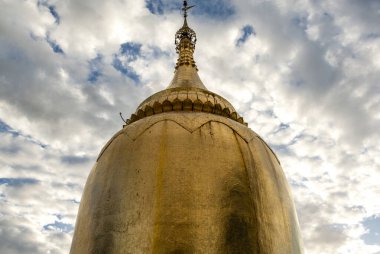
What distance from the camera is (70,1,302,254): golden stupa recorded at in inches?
196

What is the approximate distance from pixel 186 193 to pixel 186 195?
1.2 inches

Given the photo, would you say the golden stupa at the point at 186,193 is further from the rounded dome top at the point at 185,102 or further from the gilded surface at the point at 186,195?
the rounded dome top at the point at 185,102

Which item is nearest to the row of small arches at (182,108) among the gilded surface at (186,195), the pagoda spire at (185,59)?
the gilded surface at (186,195)

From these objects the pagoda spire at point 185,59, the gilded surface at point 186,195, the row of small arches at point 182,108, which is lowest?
the gilded surface at point 186,195

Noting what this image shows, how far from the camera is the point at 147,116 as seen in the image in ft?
23.1

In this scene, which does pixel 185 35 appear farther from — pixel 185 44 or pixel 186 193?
pixel 186 193

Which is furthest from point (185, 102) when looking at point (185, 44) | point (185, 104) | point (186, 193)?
point (185, 44)

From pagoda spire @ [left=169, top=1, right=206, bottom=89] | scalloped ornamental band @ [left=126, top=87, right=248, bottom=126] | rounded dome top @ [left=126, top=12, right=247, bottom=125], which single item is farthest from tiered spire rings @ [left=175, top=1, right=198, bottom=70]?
scalloped ornamental band @ [left=126, top=87, right=248, bottom=126]

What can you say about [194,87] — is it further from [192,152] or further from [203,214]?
[203,214]

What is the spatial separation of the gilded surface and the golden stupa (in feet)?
0.04

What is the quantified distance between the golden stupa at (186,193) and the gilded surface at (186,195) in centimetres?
1

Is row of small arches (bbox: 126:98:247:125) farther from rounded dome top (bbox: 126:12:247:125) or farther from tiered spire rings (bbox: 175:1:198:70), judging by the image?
tiered spire rings (bbox: 175:1:198:70)

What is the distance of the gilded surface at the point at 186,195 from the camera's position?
196 inches

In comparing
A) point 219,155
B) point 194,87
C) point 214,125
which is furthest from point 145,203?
point 194,87
